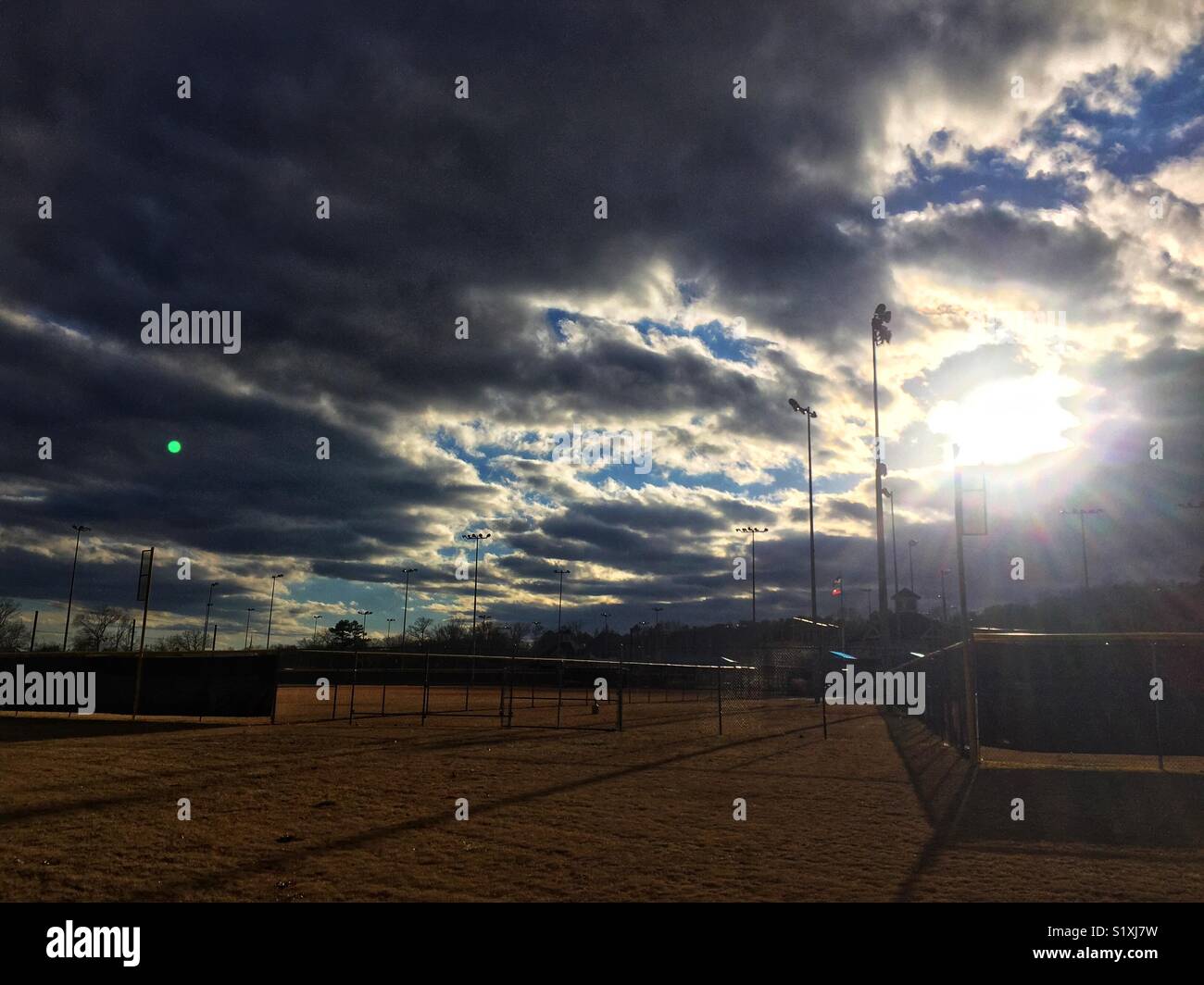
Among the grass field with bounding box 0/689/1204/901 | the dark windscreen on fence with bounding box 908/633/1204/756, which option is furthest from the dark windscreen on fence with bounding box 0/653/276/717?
the dark windscreen on fence with bounding box 908/633/1204/756

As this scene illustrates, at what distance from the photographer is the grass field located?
749 centimetres

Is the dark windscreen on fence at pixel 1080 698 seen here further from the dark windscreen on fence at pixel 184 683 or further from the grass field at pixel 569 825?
the dark windscreen on fence at pixel 184 683

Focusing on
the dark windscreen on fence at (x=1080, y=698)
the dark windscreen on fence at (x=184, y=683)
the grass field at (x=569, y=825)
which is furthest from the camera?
the dark windscreen on fence at (x=184, y=683)

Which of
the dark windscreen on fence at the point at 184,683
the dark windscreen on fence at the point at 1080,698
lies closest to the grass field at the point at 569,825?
the dark windscreen on fence at the point at 1080,698

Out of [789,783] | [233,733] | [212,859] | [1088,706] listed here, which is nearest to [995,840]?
[789,783]

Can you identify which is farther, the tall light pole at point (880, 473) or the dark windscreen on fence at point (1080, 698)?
the tall light pole at point (880, 473)

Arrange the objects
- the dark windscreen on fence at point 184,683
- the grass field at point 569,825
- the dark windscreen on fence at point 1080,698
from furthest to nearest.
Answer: the dark windscreen on fence at point 184,683 → the dark windscreen on fence at point 1080,698 → the grass field at point 569,825

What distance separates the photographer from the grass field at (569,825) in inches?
295

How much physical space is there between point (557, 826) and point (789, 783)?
5649 millimetres

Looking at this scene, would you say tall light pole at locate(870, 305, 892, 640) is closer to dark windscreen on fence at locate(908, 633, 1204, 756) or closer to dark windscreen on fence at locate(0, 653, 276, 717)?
dark windscreen on fence at locate(908, 633, 1204, 756)

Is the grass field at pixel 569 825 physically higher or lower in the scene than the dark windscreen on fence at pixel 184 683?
lower

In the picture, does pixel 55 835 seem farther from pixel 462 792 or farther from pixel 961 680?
pixel 961 680

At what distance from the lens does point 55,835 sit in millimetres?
9188

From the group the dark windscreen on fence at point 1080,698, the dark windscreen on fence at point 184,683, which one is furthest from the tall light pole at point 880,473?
the dark windscreen on fence at point 184,683
